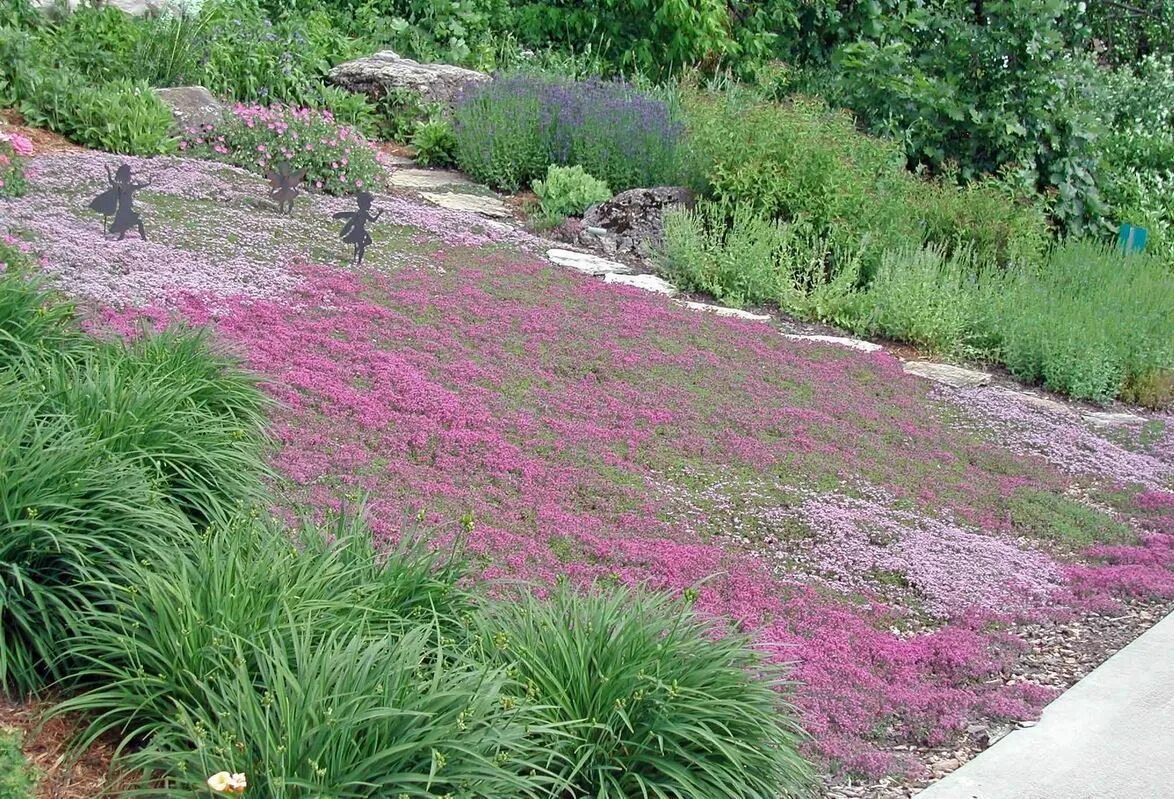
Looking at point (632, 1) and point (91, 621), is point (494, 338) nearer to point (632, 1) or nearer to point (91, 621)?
point (91, 621)

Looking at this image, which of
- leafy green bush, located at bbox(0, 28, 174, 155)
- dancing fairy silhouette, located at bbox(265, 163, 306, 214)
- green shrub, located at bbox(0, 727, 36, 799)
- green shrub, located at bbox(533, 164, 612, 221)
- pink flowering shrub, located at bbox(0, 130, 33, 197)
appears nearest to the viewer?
green shrub, located at bbox(0, 727, 36, 799)

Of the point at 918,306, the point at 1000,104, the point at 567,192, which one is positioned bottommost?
the point at 918,306

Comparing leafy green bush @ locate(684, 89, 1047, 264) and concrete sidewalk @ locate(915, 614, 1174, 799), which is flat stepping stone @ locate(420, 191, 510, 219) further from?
concrete sidewalk @ locate(915, 614, 1174, 799)

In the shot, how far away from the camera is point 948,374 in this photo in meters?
8.26

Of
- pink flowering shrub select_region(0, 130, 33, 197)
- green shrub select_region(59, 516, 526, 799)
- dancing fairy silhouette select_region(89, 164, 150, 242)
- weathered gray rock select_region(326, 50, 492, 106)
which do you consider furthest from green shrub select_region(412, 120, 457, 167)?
green shrub select_region(59, 516, 526, 799)

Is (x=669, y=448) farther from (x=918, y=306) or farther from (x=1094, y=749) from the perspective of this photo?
(x=918, y=306)

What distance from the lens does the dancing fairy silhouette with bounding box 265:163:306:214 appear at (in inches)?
326

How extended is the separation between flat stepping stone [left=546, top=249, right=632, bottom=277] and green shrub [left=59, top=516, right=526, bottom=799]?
204 inches

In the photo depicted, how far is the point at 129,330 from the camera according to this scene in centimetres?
597

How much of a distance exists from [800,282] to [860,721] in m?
5.93

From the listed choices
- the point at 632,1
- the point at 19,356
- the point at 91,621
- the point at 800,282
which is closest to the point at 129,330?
the point at 19,356

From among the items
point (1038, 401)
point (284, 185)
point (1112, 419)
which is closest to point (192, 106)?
point (284, 185)

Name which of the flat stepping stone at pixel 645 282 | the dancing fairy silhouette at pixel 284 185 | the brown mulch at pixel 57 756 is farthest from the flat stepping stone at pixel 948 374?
the brown mulch at pixel 57 756

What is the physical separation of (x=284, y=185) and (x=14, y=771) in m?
5.93
